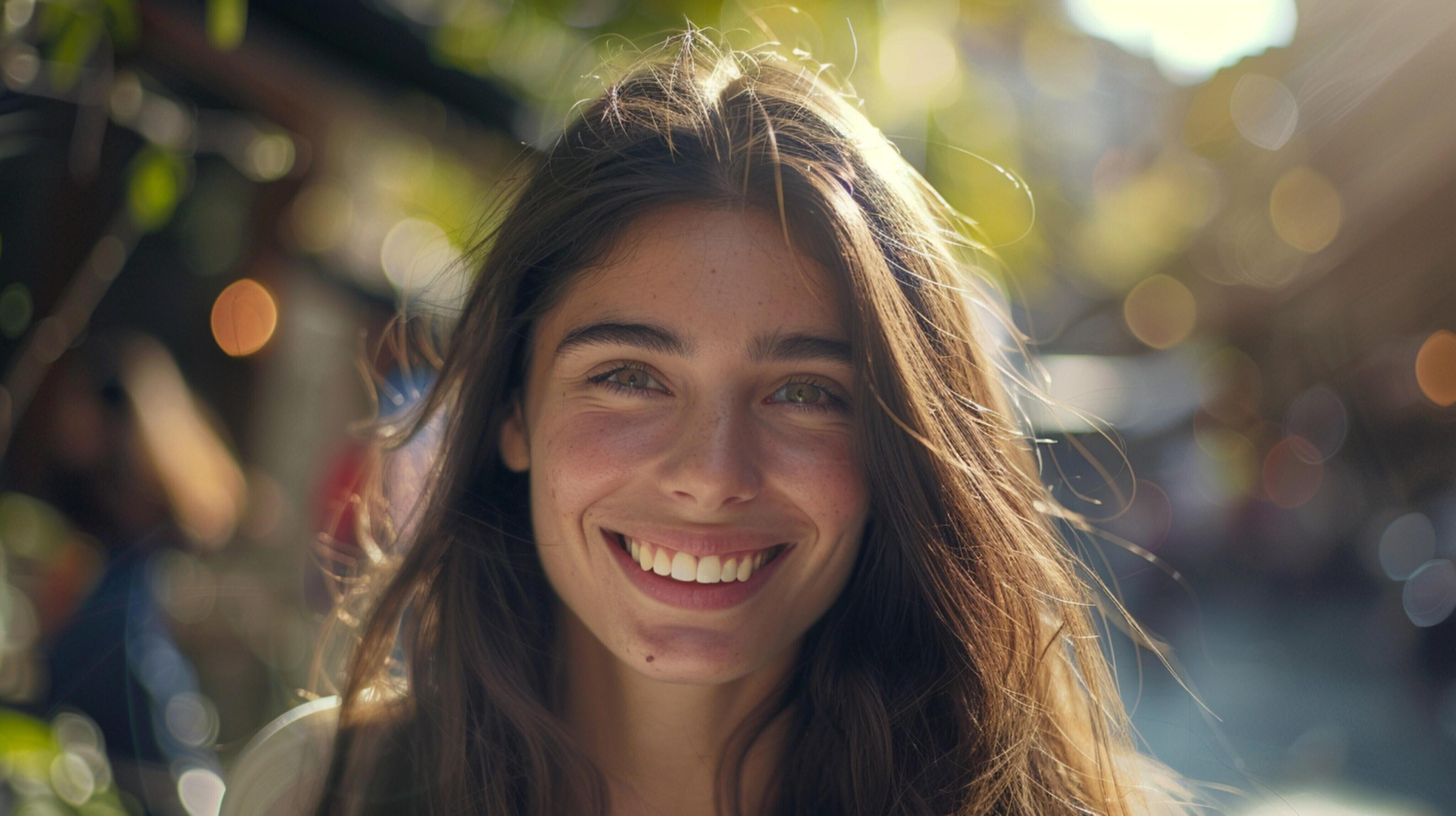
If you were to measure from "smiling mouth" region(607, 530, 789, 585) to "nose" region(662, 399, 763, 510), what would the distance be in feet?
0.28

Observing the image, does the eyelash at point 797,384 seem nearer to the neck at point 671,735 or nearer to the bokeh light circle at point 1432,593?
the neck at point 671,735

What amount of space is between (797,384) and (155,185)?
1.00 metres

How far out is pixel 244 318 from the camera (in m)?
4.65

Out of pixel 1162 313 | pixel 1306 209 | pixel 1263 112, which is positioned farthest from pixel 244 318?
pixel 1162 313

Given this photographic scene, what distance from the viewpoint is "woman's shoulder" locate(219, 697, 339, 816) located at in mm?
1502

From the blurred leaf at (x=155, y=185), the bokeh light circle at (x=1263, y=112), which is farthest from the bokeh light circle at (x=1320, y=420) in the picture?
the blurred leaf at (x=155, y=185)

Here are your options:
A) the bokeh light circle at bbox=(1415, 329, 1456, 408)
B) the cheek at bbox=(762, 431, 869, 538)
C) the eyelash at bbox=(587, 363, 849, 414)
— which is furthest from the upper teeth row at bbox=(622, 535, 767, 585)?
the bokeh light circle at bbox=(1415, 329, 1456, 408)

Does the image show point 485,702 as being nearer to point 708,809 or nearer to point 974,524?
point 708,809

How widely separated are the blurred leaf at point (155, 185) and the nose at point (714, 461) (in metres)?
0.87

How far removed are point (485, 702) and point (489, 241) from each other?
2.43ft

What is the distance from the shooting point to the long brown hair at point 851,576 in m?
1.42

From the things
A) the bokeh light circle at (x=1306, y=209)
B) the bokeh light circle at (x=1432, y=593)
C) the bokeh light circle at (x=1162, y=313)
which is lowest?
the bokeh light circle at (x=1432, y=593)

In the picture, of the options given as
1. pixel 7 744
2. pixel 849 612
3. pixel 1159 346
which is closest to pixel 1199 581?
pixel 1159 346

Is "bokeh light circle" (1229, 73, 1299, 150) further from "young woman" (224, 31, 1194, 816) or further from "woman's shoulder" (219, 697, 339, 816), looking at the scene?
"woman's shoulder" (219, 697, 339, 816)
